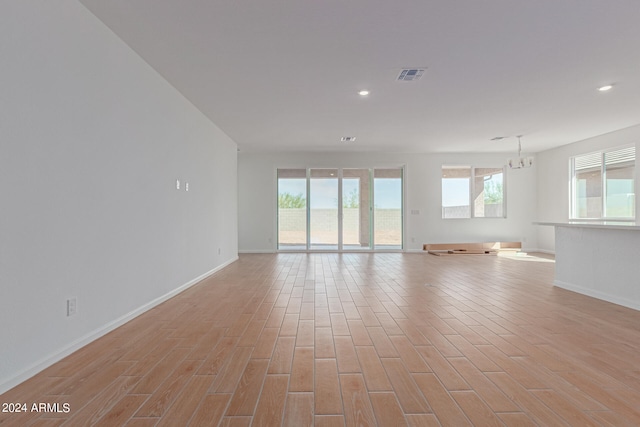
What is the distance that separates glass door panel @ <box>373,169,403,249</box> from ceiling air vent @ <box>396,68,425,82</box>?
5.08 meters

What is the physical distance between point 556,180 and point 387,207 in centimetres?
422

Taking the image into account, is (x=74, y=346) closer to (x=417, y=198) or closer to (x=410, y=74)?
(x=410, y=74)

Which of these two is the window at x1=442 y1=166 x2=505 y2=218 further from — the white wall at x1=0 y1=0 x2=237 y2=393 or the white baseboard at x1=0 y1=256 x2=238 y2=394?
the white baseboard at x1=0 y1=256 x2=238 y2=394

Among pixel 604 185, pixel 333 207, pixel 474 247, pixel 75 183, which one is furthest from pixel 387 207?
pixel 75 183

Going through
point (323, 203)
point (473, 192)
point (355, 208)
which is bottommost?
point (355, 208)

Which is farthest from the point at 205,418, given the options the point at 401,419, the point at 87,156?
the point at 87,156

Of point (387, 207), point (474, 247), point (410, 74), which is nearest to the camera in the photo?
point (410, 74)

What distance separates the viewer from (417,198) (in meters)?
8.85

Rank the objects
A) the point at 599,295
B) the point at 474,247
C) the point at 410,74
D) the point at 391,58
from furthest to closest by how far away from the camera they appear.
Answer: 1. the point at 474,247
2. the point at 599,295
3. the point at 410,74
4. the point at 391,58

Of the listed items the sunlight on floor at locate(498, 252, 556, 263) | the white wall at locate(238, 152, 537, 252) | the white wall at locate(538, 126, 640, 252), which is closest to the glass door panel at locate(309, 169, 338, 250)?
the white wall at locate(238, 152, 537, 252)

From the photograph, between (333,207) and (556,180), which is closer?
(556,180)

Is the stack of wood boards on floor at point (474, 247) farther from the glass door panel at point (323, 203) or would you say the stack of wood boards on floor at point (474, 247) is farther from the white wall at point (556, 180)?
the glass door panel at point (323, 203)

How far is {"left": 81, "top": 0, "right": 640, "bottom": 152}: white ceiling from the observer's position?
2576 mm

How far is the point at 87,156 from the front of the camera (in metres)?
2.54
